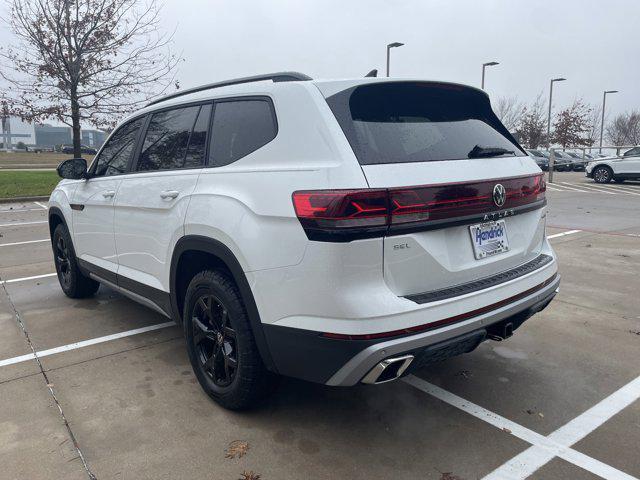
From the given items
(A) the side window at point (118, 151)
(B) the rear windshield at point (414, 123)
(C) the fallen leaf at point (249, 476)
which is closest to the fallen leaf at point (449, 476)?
(C) the fallen leaf at point (249, 476)

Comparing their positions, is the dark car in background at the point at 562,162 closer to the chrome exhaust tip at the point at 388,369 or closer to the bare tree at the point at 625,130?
the bare tree at the point at 625,130

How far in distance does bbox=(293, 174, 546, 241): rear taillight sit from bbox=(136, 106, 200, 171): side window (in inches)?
52.6

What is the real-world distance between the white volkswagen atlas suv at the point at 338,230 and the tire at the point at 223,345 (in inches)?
0.4

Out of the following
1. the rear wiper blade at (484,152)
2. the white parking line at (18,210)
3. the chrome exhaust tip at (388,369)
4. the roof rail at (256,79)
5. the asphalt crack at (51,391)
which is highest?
the roof rail at (256,79)

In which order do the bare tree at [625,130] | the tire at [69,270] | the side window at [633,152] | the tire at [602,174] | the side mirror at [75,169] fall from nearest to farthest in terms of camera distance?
the side mirror at [75,169] → the tire at [69,270] → the side window at [633,152] → the tire at [602,174] → the bare tree at [625,130]

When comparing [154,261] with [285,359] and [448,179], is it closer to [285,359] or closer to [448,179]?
[285,359]

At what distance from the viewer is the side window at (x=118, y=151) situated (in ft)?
13.1

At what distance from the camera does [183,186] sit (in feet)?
10.3

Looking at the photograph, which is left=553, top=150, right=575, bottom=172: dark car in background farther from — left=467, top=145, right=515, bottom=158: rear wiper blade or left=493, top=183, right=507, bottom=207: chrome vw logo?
left=493, top=183, right=507, bottom=207: chrome vw logo

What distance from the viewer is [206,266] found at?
10.1 feet

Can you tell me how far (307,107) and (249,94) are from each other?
1.80 feet

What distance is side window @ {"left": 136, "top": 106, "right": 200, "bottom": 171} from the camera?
337cm

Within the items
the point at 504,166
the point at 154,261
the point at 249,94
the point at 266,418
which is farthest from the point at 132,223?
the point at 504,166

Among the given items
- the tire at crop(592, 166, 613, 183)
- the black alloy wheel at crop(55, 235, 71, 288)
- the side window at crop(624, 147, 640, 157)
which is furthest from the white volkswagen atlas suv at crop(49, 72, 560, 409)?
the side window at crop(624, 147, 640, 157)
